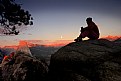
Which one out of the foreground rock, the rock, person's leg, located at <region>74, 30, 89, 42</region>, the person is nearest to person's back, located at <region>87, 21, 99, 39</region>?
the person

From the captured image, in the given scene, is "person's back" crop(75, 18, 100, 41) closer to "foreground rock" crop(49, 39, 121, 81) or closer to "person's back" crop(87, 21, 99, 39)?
"person's back" crop(87, 21, 99, 39)

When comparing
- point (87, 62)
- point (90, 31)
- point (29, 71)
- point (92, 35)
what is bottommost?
point (29, 71)

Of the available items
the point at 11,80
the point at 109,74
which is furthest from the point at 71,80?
the point at 11,80

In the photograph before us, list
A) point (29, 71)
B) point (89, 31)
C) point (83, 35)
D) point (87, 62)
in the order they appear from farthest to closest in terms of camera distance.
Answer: point (29, 71)
point (89, 31)
point (83, 35)
point (87, 62)

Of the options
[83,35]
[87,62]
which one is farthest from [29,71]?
[87,62]

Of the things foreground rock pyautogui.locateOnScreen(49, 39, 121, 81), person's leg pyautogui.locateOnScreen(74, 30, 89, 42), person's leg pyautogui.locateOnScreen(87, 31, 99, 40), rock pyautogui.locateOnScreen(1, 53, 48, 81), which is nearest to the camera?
Result: foreground rock pyautogui.locateOnScreen(49, 39, 121, 81)

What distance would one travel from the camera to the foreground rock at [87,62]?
9781mm

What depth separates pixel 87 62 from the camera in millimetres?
10352

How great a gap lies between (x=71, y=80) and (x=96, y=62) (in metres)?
1.60

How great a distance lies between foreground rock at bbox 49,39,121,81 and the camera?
32.1ft

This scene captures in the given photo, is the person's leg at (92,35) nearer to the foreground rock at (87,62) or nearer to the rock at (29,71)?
the foreground rock at (87,62)

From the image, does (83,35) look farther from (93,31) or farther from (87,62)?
(87,62)

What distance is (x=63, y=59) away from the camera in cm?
1098

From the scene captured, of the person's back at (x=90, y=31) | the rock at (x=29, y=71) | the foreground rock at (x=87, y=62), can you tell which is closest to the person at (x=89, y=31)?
the person's back at (x=90, y=31)
